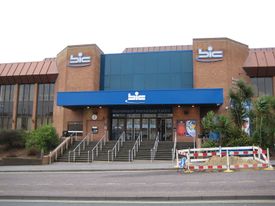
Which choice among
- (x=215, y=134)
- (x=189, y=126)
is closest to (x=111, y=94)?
(x=189, y=126)

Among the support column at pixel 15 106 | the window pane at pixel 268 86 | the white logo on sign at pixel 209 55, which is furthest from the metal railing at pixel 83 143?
the window pane at pixel 268 86

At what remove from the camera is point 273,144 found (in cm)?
2583

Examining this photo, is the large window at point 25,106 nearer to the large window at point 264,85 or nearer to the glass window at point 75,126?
the glass window at point 75,126

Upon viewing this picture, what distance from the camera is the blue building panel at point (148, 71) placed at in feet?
117

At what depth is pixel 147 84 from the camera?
36.1 metres

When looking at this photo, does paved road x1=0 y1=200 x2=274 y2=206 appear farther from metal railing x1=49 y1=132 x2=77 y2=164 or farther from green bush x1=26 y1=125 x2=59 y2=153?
green bush x1=26 y1=125 x2=59 y2=153

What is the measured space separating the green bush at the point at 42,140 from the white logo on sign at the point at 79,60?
9.89 meters

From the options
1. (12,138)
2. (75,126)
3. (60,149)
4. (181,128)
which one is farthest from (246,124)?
(12,138)

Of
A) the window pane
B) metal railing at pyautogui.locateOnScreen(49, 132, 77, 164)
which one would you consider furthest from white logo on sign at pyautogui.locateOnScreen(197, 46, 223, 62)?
metal railing at pyautogui.locateOnScreen(49, 132, 77, 164)

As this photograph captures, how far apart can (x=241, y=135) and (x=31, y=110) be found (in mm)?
26137

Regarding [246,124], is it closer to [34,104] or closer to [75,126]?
[75,126]

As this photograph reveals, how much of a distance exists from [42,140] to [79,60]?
453 inches

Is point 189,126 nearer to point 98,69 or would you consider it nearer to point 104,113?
point 104,113

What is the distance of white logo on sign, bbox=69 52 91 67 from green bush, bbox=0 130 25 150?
9.56 meters
